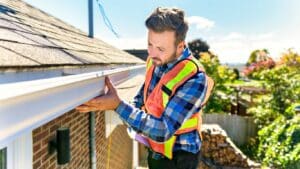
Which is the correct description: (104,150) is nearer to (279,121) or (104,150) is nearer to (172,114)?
(172,114)

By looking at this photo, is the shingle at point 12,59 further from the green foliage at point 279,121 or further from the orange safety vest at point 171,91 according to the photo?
the green foliage at point 279,121

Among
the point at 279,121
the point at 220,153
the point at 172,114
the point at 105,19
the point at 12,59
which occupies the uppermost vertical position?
the point at 105,19

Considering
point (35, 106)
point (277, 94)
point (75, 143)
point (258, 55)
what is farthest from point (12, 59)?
point (258, 55)

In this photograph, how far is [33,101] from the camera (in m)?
1.14

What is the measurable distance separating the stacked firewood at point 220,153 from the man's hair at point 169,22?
8512 mm

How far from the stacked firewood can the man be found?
27.2ft

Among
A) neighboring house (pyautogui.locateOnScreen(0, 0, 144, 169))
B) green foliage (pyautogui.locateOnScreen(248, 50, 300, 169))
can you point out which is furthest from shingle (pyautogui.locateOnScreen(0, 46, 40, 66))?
green foliage (pyautogui.locateOnScreen(248, 50, 300, 169))

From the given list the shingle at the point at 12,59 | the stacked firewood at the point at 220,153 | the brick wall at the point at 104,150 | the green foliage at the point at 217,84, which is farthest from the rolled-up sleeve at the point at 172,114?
the green foliage at the point at 217,84

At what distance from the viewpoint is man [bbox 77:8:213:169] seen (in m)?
1.67

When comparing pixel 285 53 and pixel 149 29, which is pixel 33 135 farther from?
pixel 285 53

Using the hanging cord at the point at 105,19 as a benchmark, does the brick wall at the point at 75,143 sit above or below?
below

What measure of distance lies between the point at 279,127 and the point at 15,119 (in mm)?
10191

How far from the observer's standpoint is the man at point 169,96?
1666 millimetres

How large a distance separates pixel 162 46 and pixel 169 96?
27cm
